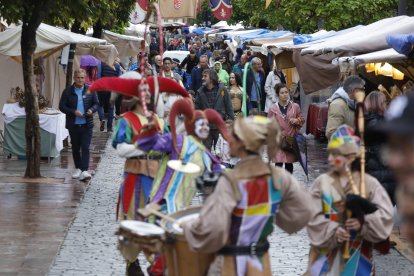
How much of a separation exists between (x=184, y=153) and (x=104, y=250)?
11.5 ft

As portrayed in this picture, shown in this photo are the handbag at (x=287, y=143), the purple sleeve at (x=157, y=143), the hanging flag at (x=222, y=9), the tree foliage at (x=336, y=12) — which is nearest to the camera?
the purple sleeve at (x=157, y=143)

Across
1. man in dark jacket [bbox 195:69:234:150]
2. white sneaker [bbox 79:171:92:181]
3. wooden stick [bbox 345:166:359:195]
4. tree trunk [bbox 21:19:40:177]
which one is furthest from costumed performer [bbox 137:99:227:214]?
man in dark jacket [bbox 195:69:234:150]

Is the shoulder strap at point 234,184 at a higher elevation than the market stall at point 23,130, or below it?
higher

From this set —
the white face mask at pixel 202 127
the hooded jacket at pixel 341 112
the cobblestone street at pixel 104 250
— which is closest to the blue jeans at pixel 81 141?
the cobblestone street at pixel 104 250

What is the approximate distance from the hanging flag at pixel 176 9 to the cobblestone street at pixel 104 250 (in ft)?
63.0

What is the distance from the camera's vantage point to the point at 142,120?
326 inches

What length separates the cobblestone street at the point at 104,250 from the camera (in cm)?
959

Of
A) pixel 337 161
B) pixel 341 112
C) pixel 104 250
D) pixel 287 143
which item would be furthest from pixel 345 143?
pixel 287 143

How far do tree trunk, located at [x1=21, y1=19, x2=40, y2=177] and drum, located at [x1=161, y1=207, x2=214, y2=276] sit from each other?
9.84 metres

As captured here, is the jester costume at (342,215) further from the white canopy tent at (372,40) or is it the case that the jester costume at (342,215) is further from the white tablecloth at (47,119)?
the white tablecloth at (47,119)

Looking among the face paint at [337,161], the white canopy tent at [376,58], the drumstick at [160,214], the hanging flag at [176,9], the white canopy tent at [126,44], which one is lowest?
the drumstick at [160,214]

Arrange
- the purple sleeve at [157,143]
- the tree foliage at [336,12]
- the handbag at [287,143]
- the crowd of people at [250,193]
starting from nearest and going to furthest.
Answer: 1. the crowd of people at [250,193]
2. the purple sleeve at [157,143]
3. the handbag at [287,143]
4. the tree foliage at [336,12]

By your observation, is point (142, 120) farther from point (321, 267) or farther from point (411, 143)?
point (411, 143)

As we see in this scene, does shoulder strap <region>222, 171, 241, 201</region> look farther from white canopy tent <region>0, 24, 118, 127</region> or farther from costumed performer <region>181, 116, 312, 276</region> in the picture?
white canopy tent <region>0, 24, 118, 127</region>
